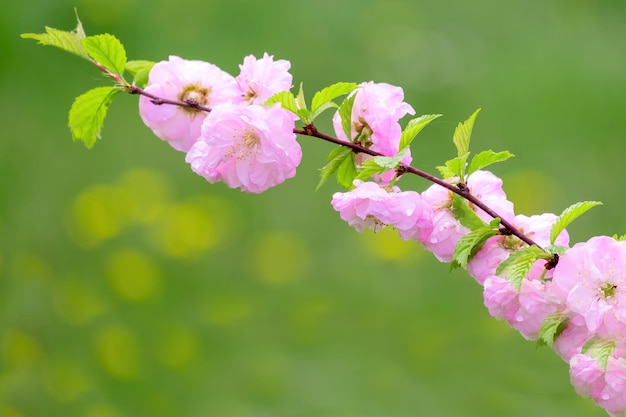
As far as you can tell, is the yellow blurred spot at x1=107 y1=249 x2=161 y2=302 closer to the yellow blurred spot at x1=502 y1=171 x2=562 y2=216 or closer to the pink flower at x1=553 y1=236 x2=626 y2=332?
the yellow blurred spot at x1=502 y1=171 x2=562 y2=216

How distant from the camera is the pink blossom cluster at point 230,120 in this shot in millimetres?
512

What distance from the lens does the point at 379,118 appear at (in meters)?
0.53

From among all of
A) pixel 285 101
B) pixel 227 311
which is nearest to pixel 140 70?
pixel 285 101

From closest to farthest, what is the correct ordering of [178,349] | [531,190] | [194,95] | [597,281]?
[597,281], [194,95], [178,349], [531,190]

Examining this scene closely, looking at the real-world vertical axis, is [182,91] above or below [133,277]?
below

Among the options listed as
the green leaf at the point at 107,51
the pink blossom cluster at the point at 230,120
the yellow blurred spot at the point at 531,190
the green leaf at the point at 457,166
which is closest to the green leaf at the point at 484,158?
the green leaf at the point at 457,166

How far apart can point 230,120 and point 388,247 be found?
1.31 metres

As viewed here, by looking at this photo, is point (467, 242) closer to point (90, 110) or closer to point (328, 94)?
point (328, 94)

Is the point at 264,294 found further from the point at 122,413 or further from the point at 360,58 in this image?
the point at 360,58

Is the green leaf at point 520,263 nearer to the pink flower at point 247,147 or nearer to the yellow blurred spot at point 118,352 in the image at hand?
the pink flower at point 247,147

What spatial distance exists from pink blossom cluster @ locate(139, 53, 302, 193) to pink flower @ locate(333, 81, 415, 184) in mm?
42

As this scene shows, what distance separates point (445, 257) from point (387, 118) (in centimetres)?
10

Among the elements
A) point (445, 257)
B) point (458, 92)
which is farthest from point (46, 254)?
point (445, 257)

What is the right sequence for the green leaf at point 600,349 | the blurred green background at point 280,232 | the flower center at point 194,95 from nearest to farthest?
1. the green leaf at point 600,349
2. the flower center at point 194,95
3. the blurred green background at point 280,232
